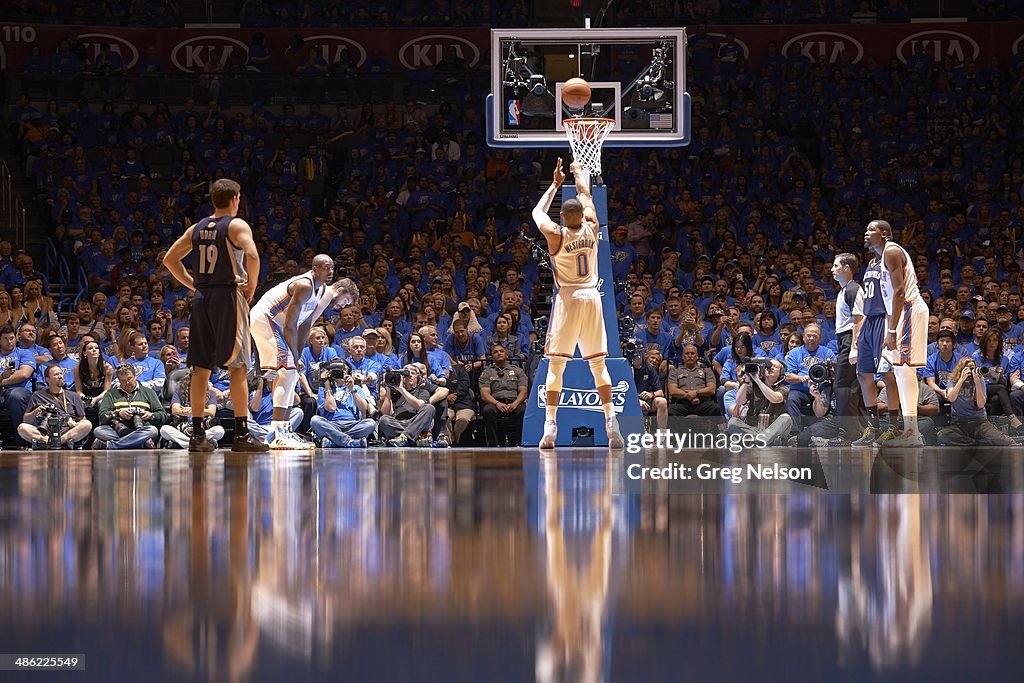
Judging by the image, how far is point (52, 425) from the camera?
11.0m

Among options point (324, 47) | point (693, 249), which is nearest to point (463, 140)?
point (324, 47)

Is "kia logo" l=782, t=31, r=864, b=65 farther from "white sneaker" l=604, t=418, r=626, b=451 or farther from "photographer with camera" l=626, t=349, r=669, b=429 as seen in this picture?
"white sneaker" l=604, t=418, r=626, b=451

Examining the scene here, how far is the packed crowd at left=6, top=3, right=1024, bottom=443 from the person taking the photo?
1326 cm

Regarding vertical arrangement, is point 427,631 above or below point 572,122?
below

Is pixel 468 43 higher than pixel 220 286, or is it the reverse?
pixel 468 43

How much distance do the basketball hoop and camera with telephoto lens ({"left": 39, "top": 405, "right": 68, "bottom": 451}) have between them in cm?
539

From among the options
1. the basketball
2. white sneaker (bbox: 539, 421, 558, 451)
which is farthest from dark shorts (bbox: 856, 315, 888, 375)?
the basketball

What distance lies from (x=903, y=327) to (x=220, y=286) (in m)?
5.50

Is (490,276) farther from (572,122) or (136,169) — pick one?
(136,169)

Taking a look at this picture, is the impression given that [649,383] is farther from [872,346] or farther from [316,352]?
[316,352]

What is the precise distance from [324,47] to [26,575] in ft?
59.4

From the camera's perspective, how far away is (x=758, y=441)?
991cm

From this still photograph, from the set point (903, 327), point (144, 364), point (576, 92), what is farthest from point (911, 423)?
point (144, 364)

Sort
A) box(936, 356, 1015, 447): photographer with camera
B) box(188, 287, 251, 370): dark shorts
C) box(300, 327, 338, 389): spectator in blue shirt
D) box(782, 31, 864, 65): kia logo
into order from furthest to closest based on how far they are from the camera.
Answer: box(782, 31, 864, 65): kia logo < box(300, 327, 338, 389): spectator in blue shirt < box(936, 356, 1015, 447): photographer with camera < box(188, 287, 251, 370): dark shorts
